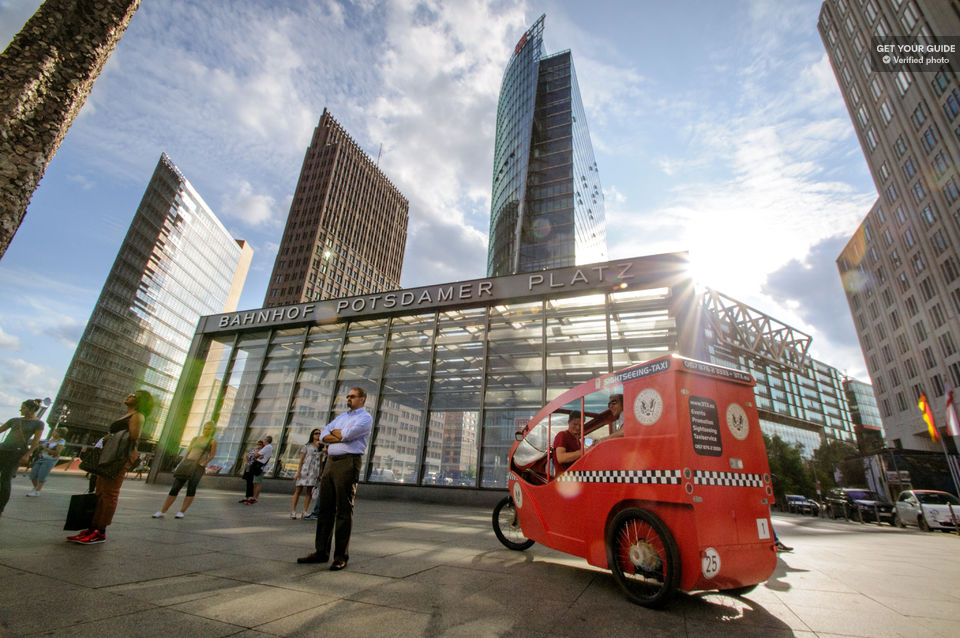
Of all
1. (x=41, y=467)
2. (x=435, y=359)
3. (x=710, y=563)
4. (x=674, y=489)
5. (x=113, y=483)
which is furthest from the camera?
(x=435, y=359)

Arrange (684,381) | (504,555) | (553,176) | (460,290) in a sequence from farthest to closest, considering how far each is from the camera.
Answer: (553,176), (460,290), (504,555), (684,381)

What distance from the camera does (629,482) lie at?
384cm

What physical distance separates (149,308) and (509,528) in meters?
101

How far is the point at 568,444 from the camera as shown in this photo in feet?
16.6

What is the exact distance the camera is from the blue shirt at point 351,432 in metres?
4.56

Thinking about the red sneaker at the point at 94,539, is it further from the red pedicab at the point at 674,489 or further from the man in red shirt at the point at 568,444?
the man in red shirt at the point at 568,444

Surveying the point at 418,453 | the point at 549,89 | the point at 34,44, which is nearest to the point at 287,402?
the point at 418,453

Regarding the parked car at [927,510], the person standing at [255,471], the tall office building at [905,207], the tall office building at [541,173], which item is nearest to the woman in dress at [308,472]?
the person standing at [255,471]

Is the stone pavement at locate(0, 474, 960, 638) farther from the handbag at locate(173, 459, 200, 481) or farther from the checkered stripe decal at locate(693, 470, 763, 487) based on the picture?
the handbag at locate(173, 459, 200, 481)

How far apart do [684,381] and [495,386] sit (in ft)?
38.7

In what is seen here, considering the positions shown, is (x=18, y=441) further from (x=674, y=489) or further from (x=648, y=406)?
(x=674, y=489)

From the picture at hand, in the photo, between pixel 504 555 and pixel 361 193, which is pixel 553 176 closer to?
pixel 504 555

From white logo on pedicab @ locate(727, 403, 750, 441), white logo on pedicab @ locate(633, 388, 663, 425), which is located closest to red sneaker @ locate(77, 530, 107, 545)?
white logo on pedicab @ locate(633, 388, 663, 425)

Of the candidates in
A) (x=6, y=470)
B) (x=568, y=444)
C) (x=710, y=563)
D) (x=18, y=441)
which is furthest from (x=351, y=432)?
(x=18, y=441)
